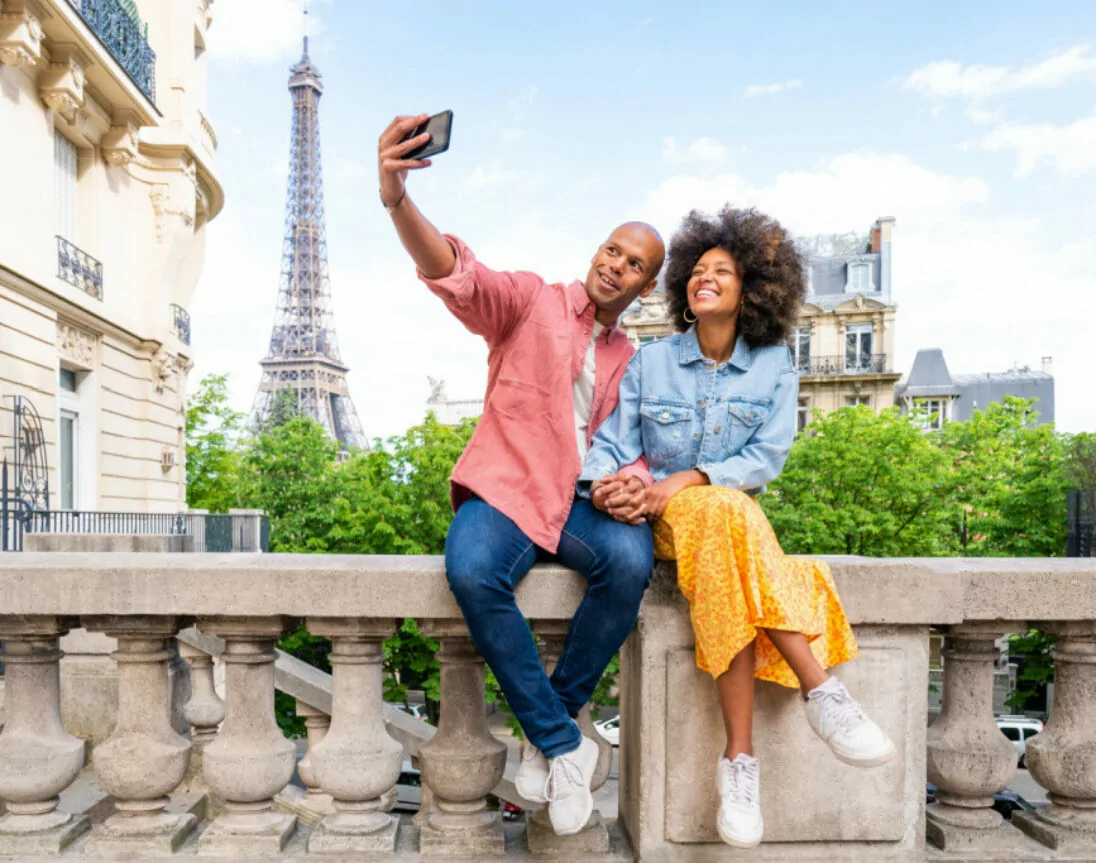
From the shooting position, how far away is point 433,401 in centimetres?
5916

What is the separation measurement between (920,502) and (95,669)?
941 inches

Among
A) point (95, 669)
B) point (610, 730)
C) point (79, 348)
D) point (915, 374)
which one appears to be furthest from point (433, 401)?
point (95, 669)

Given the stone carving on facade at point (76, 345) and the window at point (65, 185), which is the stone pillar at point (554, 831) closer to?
the stone carving on facade at point (76, 345)

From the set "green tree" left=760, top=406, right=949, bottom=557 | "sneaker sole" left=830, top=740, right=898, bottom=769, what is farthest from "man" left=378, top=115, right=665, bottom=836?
"green tree" left=760, top=406, right=949, bottom=557

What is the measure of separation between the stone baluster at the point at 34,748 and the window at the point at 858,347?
40359mm

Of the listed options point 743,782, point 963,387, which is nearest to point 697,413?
point 743,782

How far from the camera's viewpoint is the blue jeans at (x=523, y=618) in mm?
2508

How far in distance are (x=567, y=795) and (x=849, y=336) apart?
40.9 meters

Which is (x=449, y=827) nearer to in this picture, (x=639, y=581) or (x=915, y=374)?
(x=639, y=581)

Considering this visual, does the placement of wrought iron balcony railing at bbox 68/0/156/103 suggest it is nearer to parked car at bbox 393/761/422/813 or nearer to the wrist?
parked car at bbox 393/761/422/813

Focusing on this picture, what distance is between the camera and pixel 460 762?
107 inches

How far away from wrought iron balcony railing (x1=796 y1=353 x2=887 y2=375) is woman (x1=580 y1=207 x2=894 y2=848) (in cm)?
3793

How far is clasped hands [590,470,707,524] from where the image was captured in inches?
105

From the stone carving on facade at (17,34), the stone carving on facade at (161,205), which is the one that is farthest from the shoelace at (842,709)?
the stone carving on facade at (161,205)
